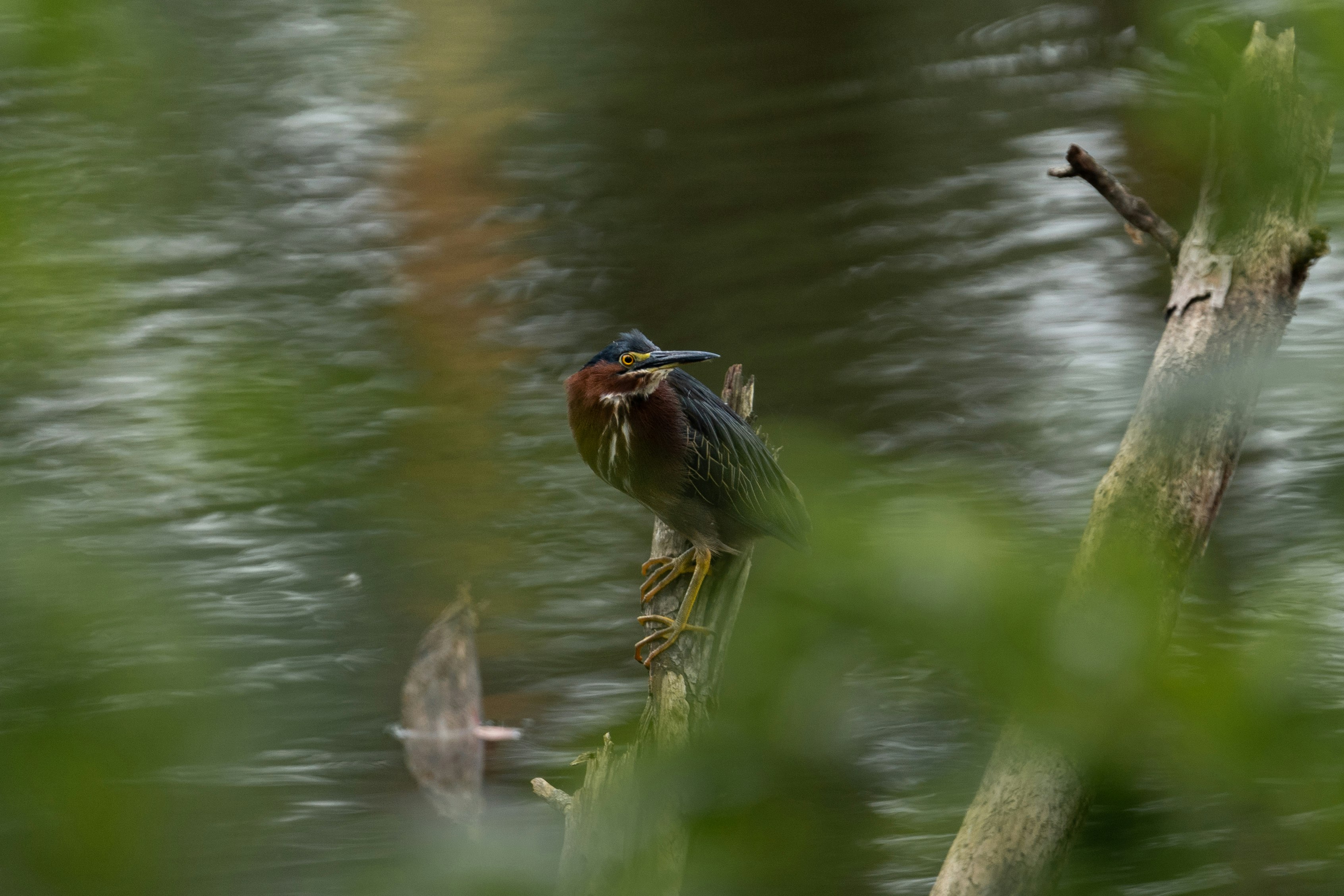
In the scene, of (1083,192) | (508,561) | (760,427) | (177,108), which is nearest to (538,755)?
(508,561)

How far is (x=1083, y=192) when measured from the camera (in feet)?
26.3

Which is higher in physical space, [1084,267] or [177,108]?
[177,108]

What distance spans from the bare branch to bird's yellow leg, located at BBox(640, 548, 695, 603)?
2.95 feet

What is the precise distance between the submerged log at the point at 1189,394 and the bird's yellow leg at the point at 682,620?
67 cm

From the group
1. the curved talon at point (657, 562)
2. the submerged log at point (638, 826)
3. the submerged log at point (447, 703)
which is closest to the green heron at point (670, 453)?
the curved talon at point (657, 562)

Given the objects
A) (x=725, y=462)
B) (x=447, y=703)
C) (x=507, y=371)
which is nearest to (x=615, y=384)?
(x=725, y=462)

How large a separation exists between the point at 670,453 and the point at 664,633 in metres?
0.30

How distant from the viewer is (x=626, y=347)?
94.4 inches

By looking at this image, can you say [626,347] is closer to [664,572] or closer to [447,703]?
[664,572]

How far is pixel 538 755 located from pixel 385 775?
0.45m

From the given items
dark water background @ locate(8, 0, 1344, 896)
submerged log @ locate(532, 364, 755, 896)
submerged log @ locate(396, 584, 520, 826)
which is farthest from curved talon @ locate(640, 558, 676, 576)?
submerged log @ locate(396, 584, 520, 826)

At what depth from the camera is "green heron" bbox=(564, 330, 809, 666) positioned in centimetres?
237

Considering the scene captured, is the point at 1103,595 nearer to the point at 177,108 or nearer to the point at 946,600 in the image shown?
the point at 946,600

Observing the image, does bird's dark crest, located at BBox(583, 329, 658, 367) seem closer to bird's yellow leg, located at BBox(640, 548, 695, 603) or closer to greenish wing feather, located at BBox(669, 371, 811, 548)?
greenish wing feather, located at BBox(669, 371, 811, 548)
